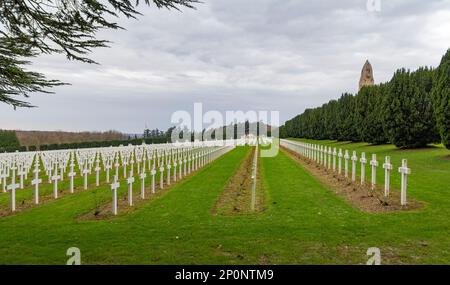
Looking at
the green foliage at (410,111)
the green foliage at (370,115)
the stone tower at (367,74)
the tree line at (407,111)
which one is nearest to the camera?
the tree line at (407,111)

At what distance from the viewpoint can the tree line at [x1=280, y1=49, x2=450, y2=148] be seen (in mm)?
22734

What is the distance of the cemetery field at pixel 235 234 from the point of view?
627 centimetres

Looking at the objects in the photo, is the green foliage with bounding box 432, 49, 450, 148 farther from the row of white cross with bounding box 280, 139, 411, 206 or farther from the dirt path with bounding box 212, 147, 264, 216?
the dirt path with bounding box 212, 147, 264, 216

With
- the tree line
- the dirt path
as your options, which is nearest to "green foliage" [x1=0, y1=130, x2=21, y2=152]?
the tree line

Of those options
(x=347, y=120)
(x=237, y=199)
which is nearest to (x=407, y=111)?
(x=347, y=120)

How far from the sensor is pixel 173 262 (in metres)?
6.00

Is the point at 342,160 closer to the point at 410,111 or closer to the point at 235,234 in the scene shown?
the point at 410,111

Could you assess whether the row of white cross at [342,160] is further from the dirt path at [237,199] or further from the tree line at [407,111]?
the tree line at [407,111]

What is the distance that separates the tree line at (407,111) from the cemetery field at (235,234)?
12376mm

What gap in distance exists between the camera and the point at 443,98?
22.3 m

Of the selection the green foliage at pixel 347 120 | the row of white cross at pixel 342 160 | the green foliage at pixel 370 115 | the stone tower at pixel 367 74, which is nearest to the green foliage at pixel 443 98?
the row of white cross at pixel 342 160

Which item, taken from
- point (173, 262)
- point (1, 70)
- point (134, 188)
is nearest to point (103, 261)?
point (173, 262)

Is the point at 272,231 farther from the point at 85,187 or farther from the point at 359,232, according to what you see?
the point at 85,187

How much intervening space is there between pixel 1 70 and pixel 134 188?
9785 mm
